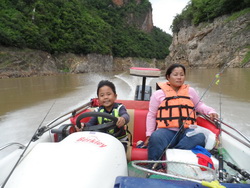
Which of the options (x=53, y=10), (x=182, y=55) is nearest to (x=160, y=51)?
(x=182, y=55)

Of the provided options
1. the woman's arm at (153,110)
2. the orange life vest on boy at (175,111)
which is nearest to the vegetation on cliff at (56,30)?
the woman's arm at (153,110)

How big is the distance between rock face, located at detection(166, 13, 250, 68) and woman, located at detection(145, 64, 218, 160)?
14.0m

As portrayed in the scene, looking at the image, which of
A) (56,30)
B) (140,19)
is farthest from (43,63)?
(140,19)

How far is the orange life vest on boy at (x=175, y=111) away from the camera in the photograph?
168cm

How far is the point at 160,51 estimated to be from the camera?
53750 millimetres

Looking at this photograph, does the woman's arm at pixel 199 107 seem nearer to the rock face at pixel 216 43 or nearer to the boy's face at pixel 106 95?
the boy's face at pixel 106 95

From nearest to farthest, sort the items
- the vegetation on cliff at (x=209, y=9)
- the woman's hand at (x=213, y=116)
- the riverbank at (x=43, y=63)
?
1. the woman's hand at (x=213, y=116)
2. the riverbank at (x=43, y=63)
3. the vegetation on cliff at (x=209, y=9)

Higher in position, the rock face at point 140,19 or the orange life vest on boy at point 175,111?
the rock face at point 140,19

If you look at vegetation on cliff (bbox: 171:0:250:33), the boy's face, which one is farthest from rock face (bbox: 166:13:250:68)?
the boy's face

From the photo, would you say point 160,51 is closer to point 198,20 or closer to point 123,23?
point 123,23

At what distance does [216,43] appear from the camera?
19.0m

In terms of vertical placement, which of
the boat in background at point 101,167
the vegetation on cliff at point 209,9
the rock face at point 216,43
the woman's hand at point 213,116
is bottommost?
the boat in background at point 101,167

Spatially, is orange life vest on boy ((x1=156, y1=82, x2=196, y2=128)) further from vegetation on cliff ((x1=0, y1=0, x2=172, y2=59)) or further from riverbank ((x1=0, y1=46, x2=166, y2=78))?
vegetation on cliff ((x1=0, y1=0, x2=172, y2=59))

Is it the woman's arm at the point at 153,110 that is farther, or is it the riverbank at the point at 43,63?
the riverbank at the point at 43,63
